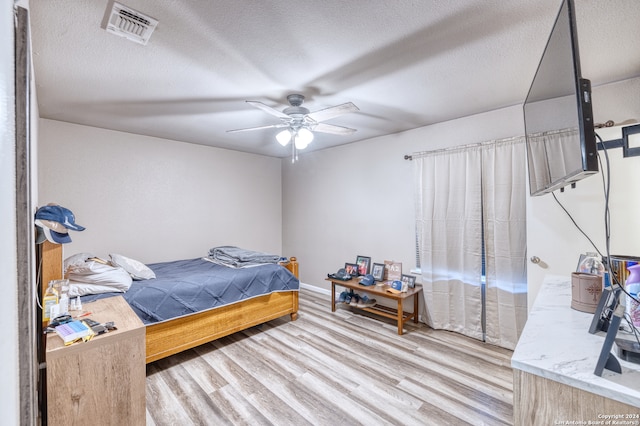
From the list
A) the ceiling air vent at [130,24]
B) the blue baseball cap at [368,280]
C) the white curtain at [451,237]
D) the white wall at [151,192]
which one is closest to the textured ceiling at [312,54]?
the ceiling air vent at [130,24]

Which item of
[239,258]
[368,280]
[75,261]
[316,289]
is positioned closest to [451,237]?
[368,280]

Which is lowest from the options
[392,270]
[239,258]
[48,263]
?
[392,270]

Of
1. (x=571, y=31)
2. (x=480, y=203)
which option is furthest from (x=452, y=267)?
(x=571, y=31)

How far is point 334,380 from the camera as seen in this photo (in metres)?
2.27

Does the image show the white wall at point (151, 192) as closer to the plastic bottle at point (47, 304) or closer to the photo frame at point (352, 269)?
the photo frame at point (352, 269)

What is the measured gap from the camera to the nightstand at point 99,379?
1.37 meters

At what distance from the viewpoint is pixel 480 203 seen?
289 cm

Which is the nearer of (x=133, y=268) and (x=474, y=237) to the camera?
(x=133, y=268)

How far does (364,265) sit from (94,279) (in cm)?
289

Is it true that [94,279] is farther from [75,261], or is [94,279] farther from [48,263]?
[48,263]

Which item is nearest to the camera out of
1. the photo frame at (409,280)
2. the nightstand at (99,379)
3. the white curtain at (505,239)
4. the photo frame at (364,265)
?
the nightstand at (99,379)

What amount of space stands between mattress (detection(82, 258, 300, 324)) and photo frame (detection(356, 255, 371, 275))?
949 mm

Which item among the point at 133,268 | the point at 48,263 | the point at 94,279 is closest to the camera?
the point at 48,263

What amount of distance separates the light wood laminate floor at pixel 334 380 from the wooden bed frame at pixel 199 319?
0.58ft
